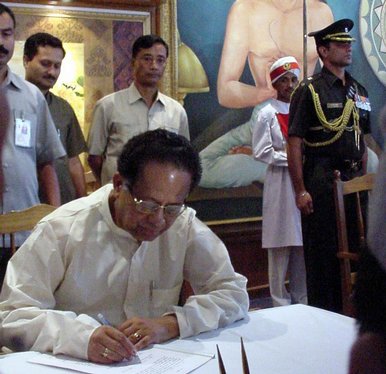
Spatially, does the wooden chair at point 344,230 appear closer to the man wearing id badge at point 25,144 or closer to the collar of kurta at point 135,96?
the man wearing id badge at point 25,144

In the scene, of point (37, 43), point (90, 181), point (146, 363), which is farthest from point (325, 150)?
point (146, 363)

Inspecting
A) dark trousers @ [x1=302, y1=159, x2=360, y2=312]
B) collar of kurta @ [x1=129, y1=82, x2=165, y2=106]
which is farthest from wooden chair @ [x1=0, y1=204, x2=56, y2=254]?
dark trousers @ [x1=302, y1=159, x2=360, y2=312]

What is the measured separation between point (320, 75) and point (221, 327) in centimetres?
214

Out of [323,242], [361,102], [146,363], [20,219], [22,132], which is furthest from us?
[361,102]

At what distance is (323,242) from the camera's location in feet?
11.3

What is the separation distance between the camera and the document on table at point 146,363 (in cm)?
139

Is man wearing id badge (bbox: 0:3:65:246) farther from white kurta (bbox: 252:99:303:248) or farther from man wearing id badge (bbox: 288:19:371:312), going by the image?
white kurta (bbox: 252:99:303:248)

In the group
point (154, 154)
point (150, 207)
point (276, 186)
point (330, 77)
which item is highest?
point (330, 77)

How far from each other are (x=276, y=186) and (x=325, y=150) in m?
0.69

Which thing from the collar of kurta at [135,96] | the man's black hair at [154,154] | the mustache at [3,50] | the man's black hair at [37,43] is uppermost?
the man's black hair at [37,43]

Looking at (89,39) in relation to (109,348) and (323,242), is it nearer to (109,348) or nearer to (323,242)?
(323,242)

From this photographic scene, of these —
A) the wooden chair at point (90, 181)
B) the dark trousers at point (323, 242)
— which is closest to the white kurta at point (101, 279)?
the dark trousers at point (323, 242)

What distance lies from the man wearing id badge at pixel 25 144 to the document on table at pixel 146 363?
3.65ft

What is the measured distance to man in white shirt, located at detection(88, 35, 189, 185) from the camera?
3.58 meters
